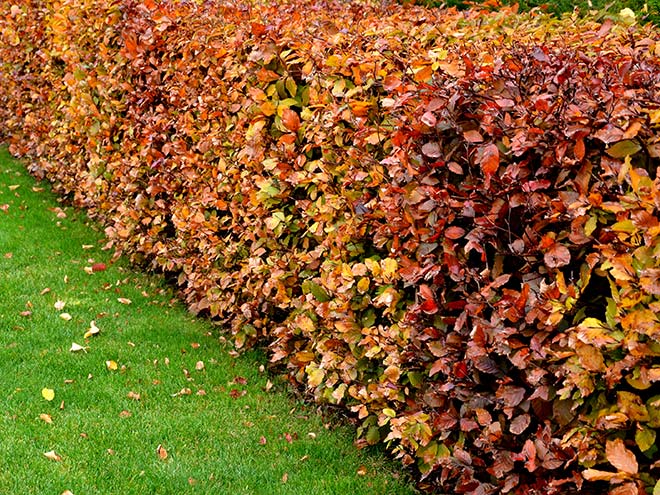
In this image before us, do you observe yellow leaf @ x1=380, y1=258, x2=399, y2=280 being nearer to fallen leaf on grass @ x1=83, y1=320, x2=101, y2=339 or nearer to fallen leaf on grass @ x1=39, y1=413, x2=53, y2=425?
fallen leaf on grass @ x1=39, y1=413, x2=53, y2=425

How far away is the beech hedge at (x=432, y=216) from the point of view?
2805mm

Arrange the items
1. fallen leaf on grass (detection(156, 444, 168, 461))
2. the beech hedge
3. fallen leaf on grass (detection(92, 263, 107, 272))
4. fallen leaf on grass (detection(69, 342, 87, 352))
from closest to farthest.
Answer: the beech hedge < fallen leaf on grass (detection(156, 444, 168, 461)) < fallen leaf on grass (detection(69, 342, 87, 352)) < fallen leaf on grass (detection(92, 263, 107, 272))

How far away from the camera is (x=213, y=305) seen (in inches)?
222

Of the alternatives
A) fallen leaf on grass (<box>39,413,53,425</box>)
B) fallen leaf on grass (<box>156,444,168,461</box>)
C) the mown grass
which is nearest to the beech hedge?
the mown grass

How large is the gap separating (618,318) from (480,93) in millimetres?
1077

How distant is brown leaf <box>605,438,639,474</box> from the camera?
266 cm

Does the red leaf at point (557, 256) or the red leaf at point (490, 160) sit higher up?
the red leaf at point (490, 160)

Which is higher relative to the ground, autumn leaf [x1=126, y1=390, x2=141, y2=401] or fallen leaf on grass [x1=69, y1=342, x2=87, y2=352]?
fallen leaf on grass [x1=69, y1=342, x2=87, y2=352]

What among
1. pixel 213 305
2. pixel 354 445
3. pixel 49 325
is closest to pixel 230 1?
pixel 213 305

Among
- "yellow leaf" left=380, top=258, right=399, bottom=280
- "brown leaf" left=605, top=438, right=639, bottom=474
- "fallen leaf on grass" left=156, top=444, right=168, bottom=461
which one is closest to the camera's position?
"brown leaf" left=605, top=438, right=639, bottom=474

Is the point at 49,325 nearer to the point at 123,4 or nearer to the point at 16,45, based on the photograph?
the point at 123,4

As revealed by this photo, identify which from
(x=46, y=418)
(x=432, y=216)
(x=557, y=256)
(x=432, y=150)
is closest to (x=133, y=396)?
(x=46, y=418)

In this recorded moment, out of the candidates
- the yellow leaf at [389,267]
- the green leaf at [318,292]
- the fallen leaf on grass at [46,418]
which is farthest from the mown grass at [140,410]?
the yellow leaf at [389,267]

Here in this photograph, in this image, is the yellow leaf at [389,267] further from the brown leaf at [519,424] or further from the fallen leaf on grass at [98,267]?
the fallen leaf on grass at [98,267]
